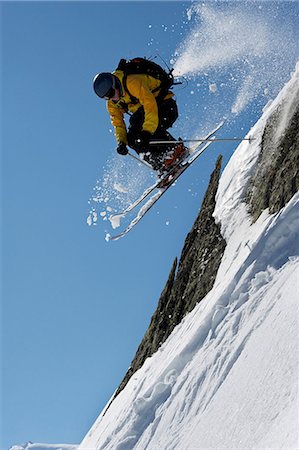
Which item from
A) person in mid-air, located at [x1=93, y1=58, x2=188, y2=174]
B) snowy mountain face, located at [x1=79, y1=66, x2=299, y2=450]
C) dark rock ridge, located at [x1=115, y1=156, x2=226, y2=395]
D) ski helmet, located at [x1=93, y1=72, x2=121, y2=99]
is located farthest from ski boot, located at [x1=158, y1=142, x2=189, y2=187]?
ski helmet, located at [x1=93, y1=72, x2=121, y2=99]

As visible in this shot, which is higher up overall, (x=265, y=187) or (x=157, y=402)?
(x=265, y=187)

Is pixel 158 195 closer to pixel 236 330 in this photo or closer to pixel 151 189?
pixel 151 189

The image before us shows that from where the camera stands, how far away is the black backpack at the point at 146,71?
1007 cm

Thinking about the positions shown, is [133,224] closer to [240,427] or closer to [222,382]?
[222,382]

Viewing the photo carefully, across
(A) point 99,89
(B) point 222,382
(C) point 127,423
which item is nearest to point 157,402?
(C) point 127,423

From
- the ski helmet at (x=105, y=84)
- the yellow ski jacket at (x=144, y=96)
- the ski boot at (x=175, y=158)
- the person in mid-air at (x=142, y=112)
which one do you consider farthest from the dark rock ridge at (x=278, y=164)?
the ski helmet at (x=105, y=84)

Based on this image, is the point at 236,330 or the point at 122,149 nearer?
the point at 236,330

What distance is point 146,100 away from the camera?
9.88 metres

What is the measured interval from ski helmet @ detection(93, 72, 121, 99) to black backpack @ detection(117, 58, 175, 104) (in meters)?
0.20

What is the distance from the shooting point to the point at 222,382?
22.9 ft

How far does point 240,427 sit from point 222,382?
1.05 meters

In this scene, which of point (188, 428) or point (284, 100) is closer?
point (188, 428)

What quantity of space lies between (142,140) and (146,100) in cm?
66

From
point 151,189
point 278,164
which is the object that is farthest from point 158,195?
point 278,164
